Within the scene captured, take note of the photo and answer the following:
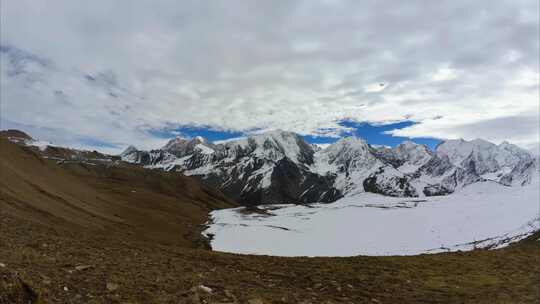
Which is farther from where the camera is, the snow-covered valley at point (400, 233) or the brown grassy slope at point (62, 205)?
the snow-covered valley at point (400, 233)

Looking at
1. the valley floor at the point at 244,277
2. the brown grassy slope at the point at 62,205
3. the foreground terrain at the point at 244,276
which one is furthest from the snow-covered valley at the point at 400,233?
the valley floor at the point at 244,277

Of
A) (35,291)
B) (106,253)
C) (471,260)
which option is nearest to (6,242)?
(106,253)

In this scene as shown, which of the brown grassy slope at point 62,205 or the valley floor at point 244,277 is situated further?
the brown grassy slope at point 62,205

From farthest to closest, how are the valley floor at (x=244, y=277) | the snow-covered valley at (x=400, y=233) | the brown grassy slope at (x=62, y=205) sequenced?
the snow-covered valley at (x=400, y=233) → the brown grassy slope at (x=62, y=205) → the valley floor at (x=244, y=277)

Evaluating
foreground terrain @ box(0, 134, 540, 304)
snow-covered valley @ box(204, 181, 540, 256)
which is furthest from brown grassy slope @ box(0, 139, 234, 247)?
foreground terrain @ box(0, 134, 540, 304)

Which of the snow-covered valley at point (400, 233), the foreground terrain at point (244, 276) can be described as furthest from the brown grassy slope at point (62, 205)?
the foreground terrain at point (244, 276)

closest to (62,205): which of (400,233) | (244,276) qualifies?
(244,276)

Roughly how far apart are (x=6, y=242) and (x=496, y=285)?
17.0m

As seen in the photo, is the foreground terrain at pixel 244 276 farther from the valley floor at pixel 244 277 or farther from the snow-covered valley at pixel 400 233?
the snow-covered valley at pixel 400 233

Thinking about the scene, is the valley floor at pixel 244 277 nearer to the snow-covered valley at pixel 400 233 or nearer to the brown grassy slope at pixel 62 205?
the brown grassy slope at pixel 62 205

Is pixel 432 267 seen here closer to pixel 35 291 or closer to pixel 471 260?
pixel 471 260

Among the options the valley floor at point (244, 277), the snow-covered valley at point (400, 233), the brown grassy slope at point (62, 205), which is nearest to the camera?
the valley floor at point (244, 277)

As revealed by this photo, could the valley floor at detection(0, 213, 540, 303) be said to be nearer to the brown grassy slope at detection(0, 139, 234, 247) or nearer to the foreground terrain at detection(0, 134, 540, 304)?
the foreground terrain at detection(0, 134, 540, 304)

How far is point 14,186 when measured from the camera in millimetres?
37438
